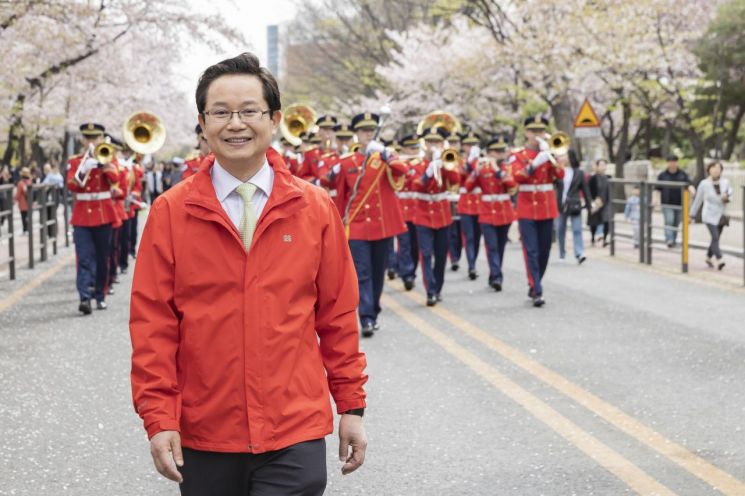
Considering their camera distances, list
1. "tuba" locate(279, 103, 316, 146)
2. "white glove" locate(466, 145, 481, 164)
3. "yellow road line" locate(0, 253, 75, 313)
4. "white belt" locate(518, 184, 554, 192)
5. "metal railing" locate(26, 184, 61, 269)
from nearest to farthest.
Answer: "white belt" locate(518, 184, 554, 192)
"yellow road line" locate(0, 253, 75, 313)
"white glove" locate(466, 145, 481, 164)
"metal railing" locate(26, 184, 61, 269)
"tuba" locate(279, 103, 316, 146)

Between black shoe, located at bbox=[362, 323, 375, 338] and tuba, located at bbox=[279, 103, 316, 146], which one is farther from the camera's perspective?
tuba, located at bbox=[279, 103, 316, 146]

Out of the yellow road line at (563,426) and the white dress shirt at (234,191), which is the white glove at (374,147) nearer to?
the yellow road line at (563,426)

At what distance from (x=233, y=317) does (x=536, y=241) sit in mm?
9567

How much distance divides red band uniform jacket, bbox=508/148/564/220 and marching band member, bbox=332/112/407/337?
→ 2.05m

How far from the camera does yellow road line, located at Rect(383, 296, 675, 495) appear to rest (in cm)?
550

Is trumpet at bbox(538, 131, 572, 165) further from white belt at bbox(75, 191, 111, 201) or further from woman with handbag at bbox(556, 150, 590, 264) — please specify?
woman with handbag at bbox(556, 150, 590, 264)

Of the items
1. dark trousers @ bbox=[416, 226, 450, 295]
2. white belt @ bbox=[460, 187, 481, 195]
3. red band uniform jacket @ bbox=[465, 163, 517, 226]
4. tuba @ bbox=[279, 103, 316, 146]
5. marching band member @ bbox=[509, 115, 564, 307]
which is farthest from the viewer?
tuba @ bbox=[279, 103, 316, 146]

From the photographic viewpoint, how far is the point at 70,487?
18.4 ft

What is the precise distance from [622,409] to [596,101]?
35267mm

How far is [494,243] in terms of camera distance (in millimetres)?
14289

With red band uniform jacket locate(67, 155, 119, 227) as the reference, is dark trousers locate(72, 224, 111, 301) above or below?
below

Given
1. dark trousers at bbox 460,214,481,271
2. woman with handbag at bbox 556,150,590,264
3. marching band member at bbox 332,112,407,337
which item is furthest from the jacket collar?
woman with handbag at bbox 556,150,590,264

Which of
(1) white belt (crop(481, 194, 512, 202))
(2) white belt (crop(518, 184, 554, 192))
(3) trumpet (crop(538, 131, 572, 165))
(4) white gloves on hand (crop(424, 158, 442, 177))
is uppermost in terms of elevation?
(3) trumpet (crop(538, 131, 572, 165))

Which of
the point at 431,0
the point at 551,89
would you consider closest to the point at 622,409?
the point at 551,89
